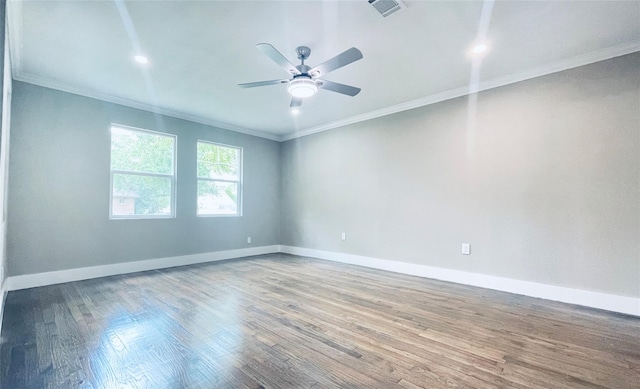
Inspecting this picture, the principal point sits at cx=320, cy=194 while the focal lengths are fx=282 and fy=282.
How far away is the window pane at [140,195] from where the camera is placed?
4246 mm

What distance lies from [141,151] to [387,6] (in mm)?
4171

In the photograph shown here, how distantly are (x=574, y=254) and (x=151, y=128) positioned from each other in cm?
592

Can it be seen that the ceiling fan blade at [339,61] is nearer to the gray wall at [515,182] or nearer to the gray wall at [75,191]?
the gray wall at [515,182]

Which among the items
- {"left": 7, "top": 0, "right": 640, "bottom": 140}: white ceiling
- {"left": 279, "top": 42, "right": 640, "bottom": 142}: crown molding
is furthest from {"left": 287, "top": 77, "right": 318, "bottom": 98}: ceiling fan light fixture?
{"left": 279, "top": 42, "right": 640, "bottom": 142}: crown molding

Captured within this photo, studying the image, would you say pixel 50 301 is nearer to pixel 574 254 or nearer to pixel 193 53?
pixel 193 53

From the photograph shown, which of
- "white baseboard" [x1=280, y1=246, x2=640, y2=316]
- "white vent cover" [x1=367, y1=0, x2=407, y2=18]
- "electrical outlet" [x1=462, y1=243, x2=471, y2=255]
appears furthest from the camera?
"electrical outlet" [x1=462, y1=243, x2=471, y2=255]

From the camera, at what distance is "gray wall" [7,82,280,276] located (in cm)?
349

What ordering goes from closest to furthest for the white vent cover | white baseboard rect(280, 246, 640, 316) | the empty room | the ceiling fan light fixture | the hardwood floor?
1. the hardwood floor
2. the empty room
3. the white vent cover
4. the ceiling fan light fixture
5. white baseboard rect(280, 246, 640, 316)

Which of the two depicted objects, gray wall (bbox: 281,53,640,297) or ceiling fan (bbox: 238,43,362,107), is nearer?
ceiling fan (bbox: 238,43,362,107)

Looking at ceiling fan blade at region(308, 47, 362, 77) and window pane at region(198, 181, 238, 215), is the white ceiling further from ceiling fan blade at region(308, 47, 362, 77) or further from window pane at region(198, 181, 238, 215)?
window pane at region(198, 181, 238, 215)

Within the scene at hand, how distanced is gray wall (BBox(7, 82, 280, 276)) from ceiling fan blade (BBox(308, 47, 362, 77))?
3361 millimetres

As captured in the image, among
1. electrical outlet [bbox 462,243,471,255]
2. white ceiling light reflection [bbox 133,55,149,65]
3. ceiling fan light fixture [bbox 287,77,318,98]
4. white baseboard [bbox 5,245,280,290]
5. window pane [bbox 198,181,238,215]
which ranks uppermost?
white ceiling light reflection [bbox 133,55,149,65]

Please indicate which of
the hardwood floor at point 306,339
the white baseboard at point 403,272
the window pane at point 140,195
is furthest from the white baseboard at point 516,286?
the window pane at point 140,195

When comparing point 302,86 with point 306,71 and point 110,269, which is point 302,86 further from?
point 110,269
